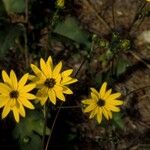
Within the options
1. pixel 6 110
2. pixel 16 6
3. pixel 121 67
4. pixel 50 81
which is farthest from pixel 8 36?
pixel 121 67

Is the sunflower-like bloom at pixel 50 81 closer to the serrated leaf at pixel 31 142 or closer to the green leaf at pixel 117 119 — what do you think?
the serrated leaf at pixel 31 142

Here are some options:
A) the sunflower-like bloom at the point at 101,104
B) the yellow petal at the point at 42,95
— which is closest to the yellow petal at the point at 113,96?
the sunflower-like bloom at the point at 101,104

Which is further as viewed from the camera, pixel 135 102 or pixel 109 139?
pixel 135 102

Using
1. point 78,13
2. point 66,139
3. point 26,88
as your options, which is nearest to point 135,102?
point 66,139

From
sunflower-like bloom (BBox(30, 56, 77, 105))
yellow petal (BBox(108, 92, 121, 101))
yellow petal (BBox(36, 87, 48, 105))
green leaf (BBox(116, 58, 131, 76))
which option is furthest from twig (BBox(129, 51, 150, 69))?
yellow petal (BBox(36, 87, 48, 105))

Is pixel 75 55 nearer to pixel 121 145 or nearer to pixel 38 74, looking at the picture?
pixel 121 145

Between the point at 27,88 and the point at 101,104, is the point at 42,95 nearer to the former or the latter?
the point at 27,88
